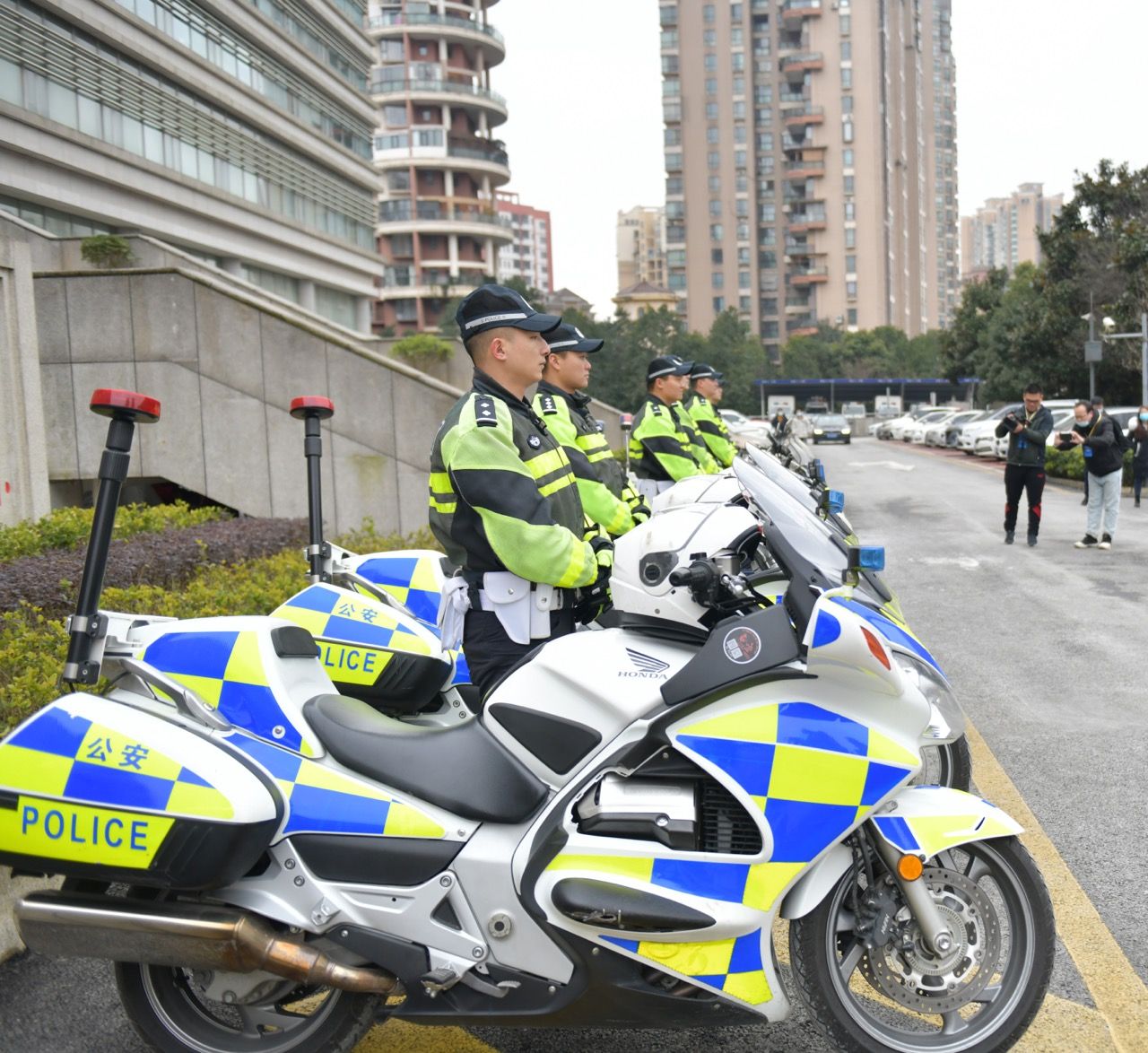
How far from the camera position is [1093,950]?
396cm

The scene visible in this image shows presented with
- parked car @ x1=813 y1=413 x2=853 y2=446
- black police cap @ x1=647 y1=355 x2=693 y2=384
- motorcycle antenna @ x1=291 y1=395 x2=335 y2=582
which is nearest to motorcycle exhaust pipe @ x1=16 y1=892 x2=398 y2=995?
motorcycle antenna @ x1=291 y1=395 x2=335 y2=582

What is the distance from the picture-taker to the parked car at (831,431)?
52.1m

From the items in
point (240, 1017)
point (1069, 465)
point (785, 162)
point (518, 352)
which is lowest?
point (240, 1017)

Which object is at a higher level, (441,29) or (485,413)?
(441,29)

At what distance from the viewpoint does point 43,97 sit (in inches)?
910

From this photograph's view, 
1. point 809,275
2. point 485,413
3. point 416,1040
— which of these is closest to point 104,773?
point 416,1040

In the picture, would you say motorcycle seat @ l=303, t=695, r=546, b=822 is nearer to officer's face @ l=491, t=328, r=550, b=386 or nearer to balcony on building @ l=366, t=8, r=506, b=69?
officer's face @ l=491, t=328, r=550, b=386

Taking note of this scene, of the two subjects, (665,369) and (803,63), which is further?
(803,63)

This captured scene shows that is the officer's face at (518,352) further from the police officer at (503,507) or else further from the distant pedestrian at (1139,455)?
the distant pedestrian at (1139,455)

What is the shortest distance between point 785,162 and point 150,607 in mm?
129843

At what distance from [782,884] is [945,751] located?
6.62 ft

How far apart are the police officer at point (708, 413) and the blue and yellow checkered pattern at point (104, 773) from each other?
853 cm

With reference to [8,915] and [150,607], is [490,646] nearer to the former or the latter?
[8,915]

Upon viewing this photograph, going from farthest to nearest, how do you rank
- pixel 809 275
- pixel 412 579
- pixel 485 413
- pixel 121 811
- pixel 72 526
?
Result: 1. pixel 809 275
2. pixel 72 526
3. pixel 412 579
4. pixel 485 413
5. pixel 121 811
